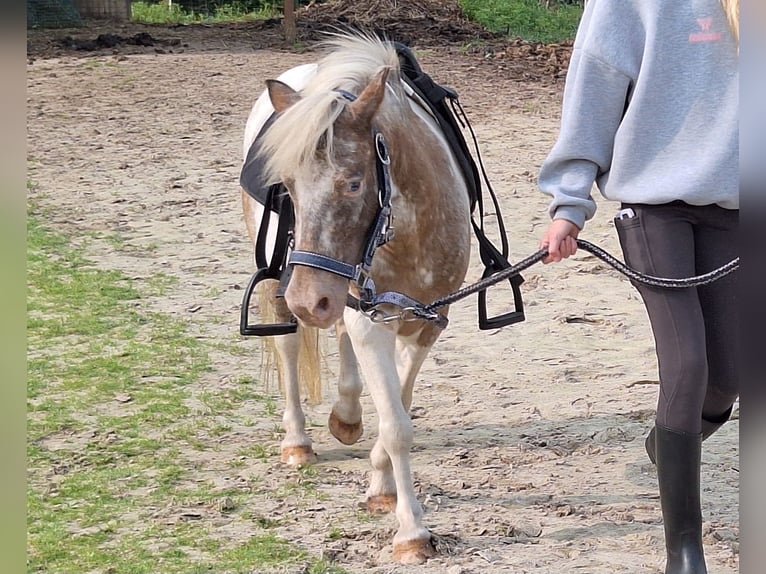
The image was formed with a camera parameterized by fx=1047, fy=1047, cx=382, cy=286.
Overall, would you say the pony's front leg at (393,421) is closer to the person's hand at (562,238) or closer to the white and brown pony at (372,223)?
the white and brown pony at (372,223)

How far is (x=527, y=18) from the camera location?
16828 millimetres

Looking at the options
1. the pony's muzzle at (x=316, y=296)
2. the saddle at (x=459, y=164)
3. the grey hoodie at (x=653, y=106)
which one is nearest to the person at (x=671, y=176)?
the grey hoodie at (x=653, y=106)

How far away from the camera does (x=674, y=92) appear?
7.80ft

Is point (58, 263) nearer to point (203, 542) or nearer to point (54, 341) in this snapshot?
point (54, 341)

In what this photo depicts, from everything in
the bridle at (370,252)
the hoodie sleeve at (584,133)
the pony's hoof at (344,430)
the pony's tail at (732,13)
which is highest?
the pony's tail at (732,13)

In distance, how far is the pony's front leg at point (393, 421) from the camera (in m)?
3.19

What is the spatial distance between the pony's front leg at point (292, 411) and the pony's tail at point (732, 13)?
2.34 m

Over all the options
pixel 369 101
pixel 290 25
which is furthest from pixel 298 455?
pixel 290 25

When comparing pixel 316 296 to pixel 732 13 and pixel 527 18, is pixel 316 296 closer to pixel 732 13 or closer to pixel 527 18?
pixel 732 13

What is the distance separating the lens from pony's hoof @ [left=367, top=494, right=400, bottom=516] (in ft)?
11.7

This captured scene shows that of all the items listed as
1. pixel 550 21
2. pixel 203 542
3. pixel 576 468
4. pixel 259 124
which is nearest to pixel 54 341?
pixel 259 124

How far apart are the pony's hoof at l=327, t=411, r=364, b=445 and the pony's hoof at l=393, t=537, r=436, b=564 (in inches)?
31.1

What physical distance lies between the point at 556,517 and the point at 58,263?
4364 millimetres

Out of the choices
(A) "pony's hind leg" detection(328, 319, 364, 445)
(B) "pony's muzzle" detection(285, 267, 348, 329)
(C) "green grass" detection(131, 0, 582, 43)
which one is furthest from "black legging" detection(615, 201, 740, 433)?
(C) "green grass" detection(131, 0, 582, 43)
